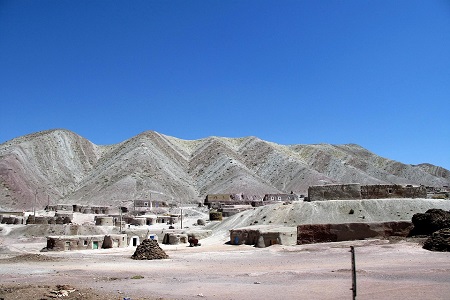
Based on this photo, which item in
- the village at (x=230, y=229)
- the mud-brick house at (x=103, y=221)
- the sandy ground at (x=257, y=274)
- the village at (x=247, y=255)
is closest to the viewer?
the sandy ground at (x=257, y=274)

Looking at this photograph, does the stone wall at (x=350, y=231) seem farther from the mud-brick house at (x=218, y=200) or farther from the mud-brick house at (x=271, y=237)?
the mud-brick house at (x=218, y=200)

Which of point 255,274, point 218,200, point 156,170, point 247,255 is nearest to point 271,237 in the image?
point 247,255

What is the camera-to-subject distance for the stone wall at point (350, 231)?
3312cm

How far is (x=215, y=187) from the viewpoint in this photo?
10281 cm

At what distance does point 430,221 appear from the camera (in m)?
30.4

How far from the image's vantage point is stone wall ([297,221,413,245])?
1304 inches

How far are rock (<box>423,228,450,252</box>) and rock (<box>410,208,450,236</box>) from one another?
3.46 m

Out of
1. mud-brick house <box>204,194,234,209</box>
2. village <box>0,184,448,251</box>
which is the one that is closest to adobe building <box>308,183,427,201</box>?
village <box>0,184,448,251</box>

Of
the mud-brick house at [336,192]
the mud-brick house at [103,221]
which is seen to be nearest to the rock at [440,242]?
the mud-brick house at [336,192]

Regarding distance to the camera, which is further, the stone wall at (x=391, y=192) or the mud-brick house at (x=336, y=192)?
the mud-brick house at (x=336, y=192)

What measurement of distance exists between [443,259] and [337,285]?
8.41 meters

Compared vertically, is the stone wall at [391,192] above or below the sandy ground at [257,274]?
above

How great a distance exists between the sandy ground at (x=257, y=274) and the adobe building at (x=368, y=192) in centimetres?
1250

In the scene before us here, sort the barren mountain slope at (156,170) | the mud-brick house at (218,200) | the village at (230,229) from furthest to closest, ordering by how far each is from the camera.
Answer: the barren mountain slope at (156,170), the mud-brick house at (218,200), the village at (230,229)
